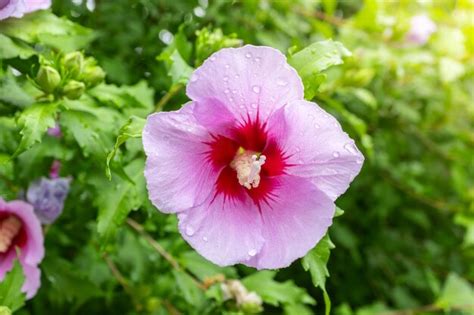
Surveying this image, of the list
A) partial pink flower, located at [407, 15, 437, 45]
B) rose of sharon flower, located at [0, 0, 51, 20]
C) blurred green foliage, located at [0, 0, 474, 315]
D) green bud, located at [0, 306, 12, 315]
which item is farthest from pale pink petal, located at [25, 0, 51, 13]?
partial pink flower, located at [407, 15, 437, 45]

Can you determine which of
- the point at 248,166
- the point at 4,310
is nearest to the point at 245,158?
the point at 248,166

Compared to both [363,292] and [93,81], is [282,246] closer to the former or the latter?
[93,81]

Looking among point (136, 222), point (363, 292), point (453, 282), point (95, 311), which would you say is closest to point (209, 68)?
point (136, 222)

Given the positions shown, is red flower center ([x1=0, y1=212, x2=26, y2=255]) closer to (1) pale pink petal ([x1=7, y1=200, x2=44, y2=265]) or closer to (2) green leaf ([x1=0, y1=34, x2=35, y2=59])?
(1) pale pink petal ([x1=7, y1=200, x2=44, y2=265])

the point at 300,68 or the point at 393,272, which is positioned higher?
the point at 300,68

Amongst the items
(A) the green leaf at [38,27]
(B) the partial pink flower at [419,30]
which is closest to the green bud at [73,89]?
(A) the green leaf at [38,27]

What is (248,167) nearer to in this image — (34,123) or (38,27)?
(34,123)
